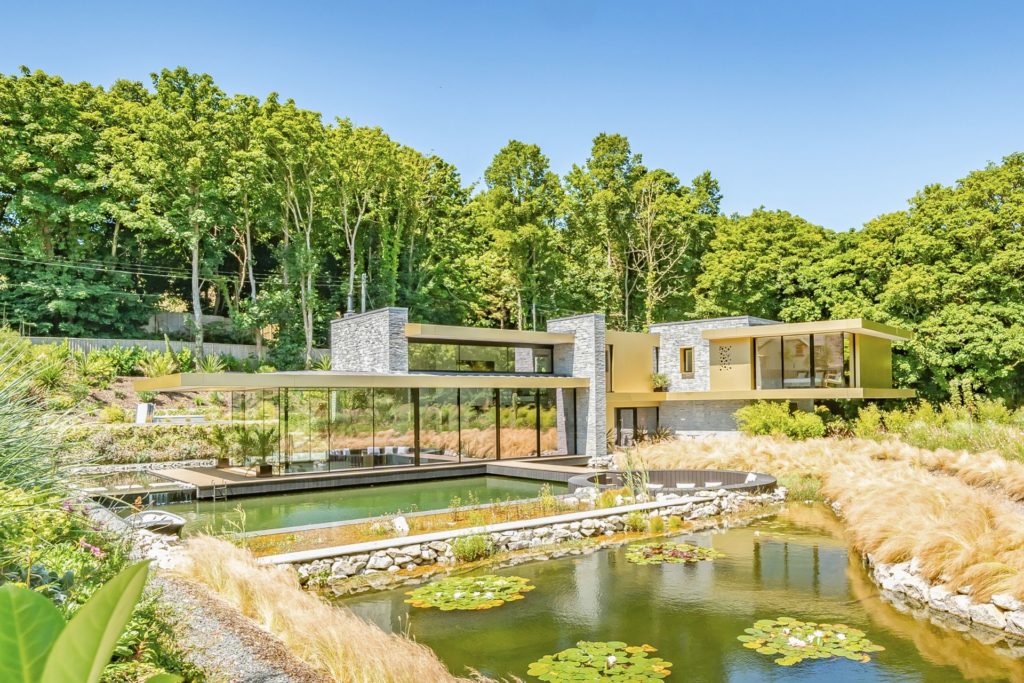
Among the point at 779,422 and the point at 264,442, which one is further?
the point at 779,422

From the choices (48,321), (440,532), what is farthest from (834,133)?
(48,321)

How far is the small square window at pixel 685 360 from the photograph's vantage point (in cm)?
2508

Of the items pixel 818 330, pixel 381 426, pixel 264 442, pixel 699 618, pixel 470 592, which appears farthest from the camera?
pixel 818 330

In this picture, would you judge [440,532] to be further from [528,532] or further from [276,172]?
[276,172]

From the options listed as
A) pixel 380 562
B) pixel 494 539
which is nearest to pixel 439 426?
pixel 494 539

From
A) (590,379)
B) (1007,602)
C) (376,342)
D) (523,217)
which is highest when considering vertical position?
(523,217)

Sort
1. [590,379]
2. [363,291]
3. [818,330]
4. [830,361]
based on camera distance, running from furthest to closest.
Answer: [363,291], [830,361], [590,379], [818,330]

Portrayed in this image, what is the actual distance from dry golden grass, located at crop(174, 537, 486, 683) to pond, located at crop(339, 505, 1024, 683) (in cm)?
88

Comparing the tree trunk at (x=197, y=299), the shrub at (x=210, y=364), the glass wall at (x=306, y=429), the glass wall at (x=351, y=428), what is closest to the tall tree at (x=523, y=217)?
the tree trunk at (x=197, y=299)

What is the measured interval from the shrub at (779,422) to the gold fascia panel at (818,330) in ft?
7.23

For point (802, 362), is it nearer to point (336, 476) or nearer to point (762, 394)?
point (762, 394)

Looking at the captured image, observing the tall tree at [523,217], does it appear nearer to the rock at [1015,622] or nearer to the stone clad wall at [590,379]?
the stone clad wall at [590,379]

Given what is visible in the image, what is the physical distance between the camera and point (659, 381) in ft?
81.8

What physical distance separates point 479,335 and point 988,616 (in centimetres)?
1498
